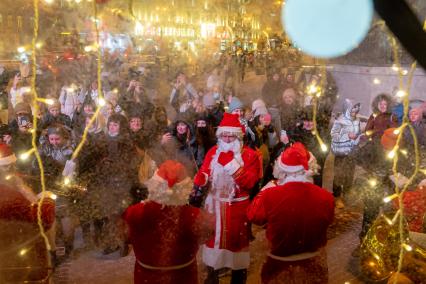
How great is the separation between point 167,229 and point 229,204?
114 cm

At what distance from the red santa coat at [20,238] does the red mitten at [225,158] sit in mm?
1598

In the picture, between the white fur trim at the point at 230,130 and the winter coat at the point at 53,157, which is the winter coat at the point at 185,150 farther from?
the white fur trim at the point at 230,130

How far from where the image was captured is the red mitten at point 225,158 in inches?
164

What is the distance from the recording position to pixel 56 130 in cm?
504

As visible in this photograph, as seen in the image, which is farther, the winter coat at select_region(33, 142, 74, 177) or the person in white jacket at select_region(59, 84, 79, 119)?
the person in white jacket at select_region(59, 84, 79, 119)

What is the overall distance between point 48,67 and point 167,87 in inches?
153

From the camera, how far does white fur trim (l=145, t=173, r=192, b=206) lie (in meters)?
3.05

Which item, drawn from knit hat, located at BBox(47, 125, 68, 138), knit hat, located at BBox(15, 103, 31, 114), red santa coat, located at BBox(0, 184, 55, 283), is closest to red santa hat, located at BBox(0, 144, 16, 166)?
red santa coat, located at BBox(0, 184, 55, 283)

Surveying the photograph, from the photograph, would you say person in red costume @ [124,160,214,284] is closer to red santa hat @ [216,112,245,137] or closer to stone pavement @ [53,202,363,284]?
red santa hat @ [216,112,245,137]

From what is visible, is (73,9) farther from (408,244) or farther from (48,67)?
(408,244)

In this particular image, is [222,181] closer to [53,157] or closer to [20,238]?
[20,238]

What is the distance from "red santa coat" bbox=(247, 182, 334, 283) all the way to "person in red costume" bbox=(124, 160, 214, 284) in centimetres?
47

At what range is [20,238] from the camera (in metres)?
3.06

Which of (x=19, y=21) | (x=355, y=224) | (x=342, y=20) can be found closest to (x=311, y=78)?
(x=342, y=20)
